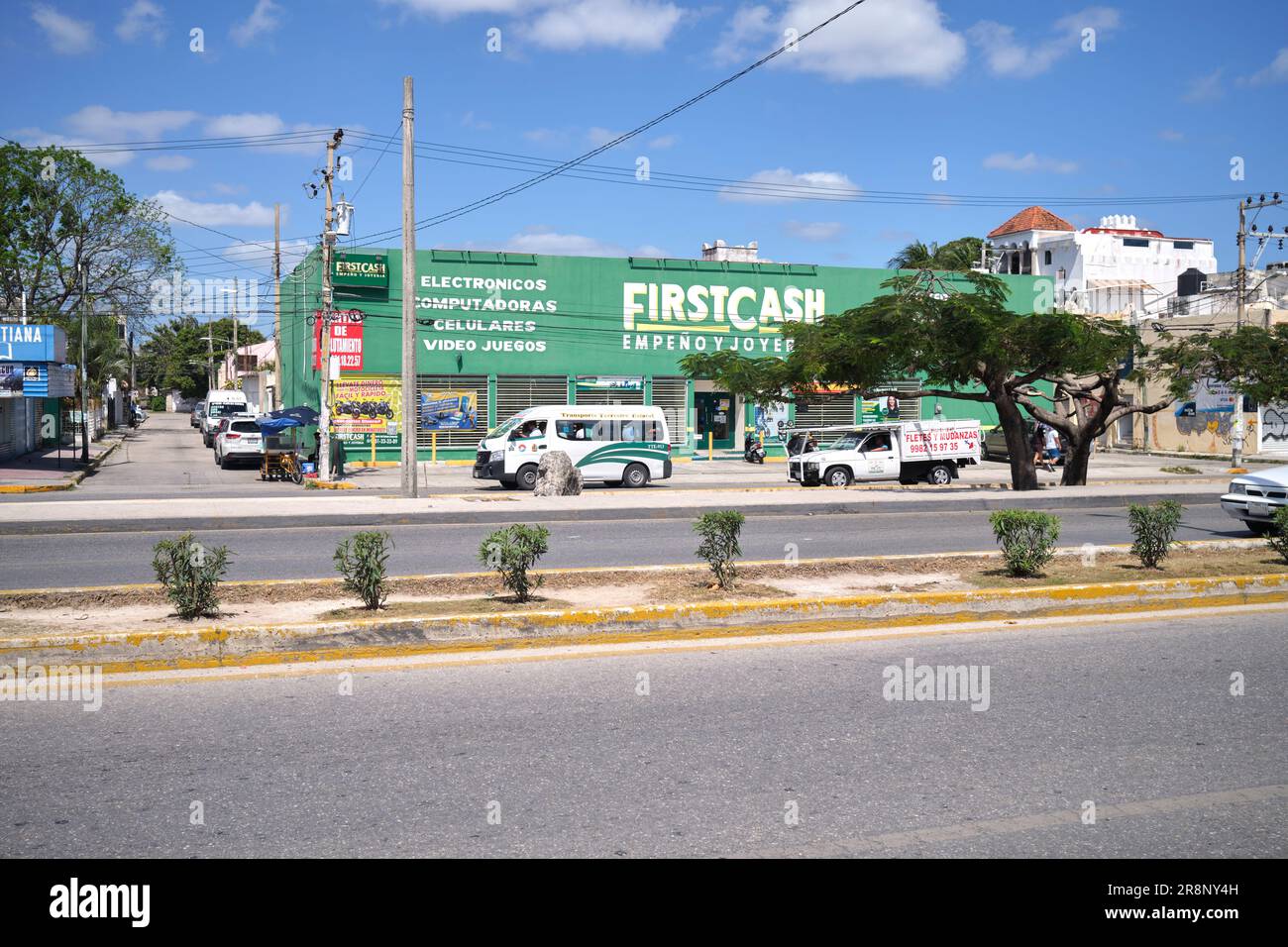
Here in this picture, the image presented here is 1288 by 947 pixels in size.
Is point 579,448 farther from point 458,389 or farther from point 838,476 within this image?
point 458,389

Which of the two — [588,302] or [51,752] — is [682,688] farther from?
[588,302]

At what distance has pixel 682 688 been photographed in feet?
24.2

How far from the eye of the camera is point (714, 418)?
4719 cm

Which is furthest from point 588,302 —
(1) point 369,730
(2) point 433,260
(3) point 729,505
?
(1) point 369,730

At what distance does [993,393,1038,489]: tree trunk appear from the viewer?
85.3 feet

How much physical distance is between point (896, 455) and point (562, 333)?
16.8 metres

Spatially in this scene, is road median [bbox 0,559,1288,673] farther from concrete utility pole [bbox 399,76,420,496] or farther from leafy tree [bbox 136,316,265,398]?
leafy tree [bbox 136,316,265,398]

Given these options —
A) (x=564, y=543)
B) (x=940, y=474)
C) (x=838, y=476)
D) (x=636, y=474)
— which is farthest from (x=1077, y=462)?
(x=564, y=543)

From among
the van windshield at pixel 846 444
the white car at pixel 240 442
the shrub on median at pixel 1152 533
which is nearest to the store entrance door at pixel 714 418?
the van windshield at pixel 846 444

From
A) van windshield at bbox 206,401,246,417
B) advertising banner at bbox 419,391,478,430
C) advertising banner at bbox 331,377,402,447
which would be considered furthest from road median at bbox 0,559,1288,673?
van windshield at bbox 206,401,246,417

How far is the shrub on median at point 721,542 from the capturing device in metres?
10.6

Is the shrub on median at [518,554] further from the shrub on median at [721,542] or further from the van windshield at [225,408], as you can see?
the van windshield at [225,408]
